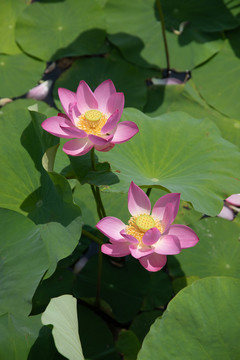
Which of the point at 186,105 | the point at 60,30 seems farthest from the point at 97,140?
the point at 60,30

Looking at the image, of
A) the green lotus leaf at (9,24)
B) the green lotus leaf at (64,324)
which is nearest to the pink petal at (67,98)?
the green lotus leaf at (64,324)

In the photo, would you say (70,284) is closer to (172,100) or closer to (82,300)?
(82,300)

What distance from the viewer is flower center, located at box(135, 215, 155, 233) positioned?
1133 mm

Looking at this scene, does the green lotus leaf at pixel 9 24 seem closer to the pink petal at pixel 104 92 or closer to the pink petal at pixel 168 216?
the pink petal at pixel 104 92

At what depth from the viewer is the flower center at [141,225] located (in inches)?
44.8

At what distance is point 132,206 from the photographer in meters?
1.22

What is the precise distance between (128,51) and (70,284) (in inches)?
49.5

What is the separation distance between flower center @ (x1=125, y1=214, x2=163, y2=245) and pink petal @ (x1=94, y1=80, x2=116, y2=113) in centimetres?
37

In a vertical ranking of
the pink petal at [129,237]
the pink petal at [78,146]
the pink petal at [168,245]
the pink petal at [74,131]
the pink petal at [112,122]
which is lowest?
the pink petal at [168,245]

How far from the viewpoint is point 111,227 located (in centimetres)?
118

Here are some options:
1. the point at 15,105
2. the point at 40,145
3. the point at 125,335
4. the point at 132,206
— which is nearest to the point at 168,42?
the point at 15,105

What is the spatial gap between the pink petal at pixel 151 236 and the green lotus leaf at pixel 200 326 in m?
0.19

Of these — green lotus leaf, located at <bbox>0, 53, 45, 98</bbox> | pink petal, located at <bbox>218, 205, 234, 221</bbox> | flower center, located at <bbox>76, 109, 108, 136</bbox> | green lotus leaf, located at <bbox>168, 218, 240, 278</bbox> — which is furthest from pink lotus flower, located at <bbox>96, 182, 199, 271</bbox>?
green lotus leaf, located at <bbox>0, 53, 45, 98</bbox>

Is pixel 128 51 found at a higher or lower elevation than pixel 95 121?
Answer: lower
